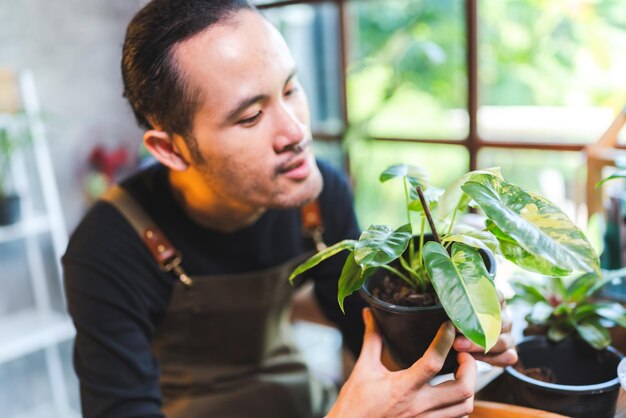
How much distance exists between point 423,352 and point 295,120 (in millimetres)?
499

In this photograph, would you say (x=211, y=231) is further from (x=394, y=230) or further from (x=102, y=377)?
(x=394, y=230)

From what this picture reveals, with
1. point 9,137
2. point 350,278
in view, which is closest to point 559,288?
point 350,278

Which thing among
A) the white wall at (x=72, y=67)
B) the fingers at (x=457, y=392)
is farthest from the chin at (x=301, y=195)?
the white wall at (x=72, y=67)

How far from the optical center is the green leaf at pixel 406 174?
2.87ft

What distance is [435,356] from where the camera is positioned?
0.74 m

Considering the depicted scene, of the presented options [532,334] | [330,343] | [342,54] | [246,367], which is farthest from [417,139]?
[532,334]

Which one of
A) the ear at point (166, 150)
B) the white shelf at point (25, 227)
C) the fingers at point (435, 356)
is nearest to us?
the fingers at point (435, 356)

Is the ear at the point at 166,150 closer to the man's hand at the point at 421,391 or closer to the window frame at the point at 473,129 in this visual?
the man's hand at the point at 421,391

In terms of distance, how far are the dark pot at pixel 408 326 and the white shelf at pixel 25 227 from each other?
7.42 ft

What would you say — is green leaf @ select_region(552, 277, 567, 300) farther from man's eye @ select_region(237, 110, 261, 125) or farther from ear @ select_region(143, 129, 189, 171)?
ear @ select_region(143, 129, 189, 171)

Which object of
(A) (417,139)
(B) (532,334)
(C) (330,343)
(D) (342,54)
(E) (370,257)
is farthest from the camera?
(C) (330,343)

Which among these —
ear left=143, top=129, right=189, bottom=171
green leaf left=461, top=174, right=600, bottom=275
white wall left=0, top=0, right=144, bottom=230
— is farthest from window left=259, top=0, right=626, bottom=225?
white wall left=0, top=0, right=144, bottom=230

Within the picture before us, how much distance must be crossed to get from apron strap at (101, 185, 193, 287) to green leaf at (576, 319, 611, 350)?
81 cm

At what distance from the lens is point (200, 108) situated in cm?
109
